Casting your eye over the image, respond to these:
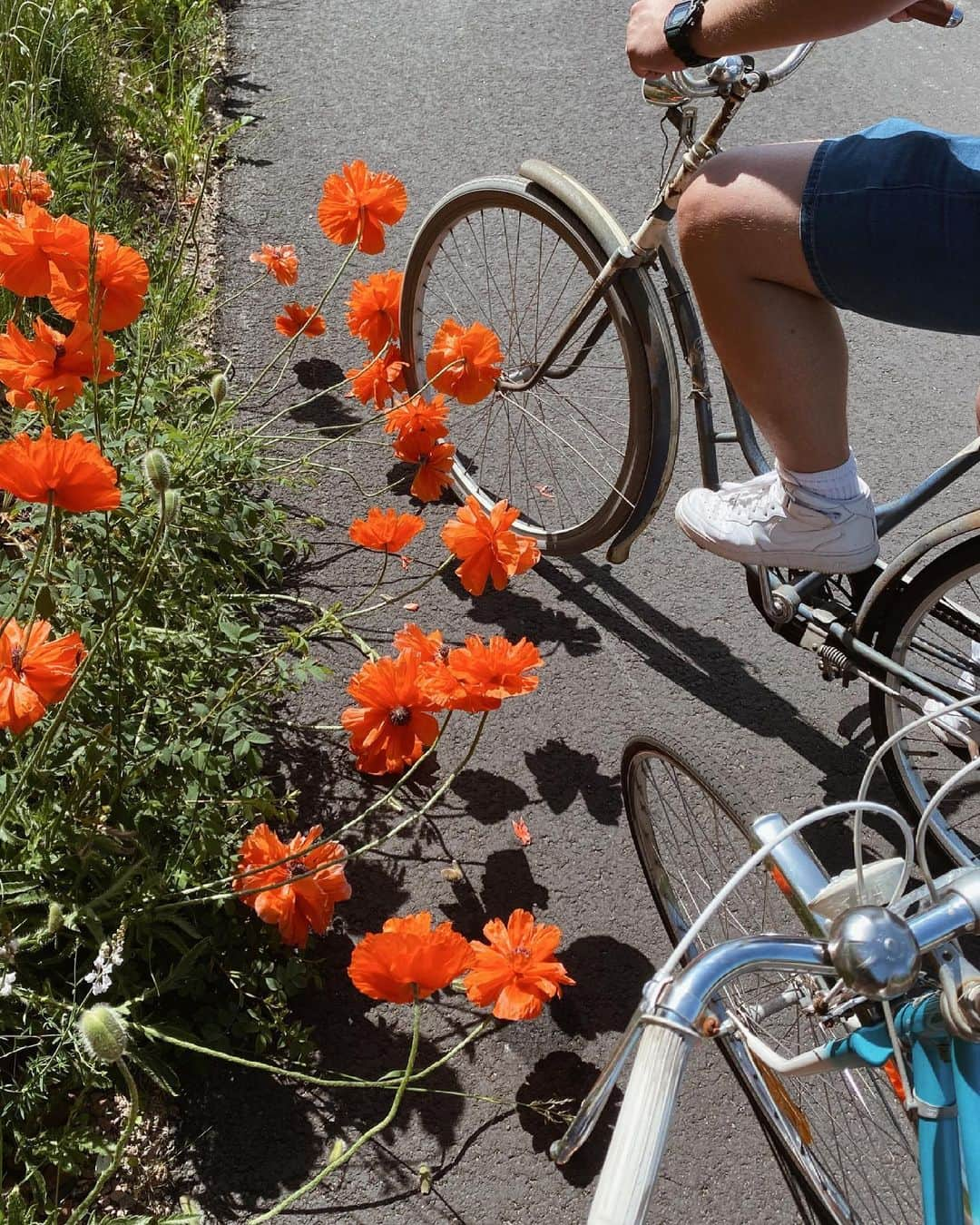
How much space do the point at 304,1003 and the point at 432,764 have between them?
0.64m

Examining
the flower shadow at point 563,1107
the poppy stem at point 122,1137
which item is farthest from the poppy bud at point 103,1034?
the flower shadow at point 563,1107

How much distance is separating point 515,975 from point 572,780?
892mm

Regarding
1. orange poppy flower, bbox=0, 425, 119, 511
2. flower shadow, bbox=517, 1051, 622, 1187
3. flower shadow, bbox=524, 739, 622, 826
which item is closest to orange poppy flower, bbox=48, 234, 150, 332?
orange poppy flower, bbox=0, 425, 119, 511

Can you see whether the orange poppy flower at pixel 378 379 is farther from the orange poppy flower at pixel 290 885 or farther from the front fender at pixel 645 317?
the orange poppy flower at pixel 290 885

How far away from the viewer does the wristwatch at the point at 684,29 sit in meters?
1.88

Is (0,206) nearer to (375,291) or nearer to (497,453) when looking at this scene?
(375,291)

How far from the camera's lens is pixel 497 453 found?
3.38 m

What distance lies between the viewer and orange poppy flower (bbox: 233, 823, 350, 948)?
1.86 meters

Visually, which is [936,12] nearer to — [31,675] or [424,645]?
[424,645]

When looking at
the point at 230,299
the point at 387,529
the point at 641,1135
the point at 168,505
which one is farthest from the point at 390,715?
the point at 230,299

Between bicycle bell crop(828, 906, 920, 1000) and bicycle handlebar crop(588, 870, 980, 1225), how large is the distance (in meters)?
0.02

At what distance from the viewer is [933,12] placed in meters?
2.13

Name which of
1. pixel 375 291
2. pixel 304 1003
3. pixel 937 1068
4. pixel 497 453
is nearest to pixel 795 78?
pixel 497 453

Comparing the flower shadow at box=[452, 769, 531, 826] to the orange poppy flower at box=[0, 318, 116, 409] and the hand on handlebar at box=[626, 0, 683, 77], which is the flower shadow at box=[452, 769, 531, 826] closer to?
the orange poppy flower at box=[0, 318, 116, 409]
